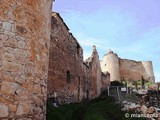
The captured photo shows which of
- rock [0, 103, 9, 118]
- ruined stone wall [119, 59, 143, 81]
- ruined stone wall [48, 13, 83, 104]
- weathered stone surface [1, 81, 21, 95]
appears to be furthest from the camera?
ruined stone wall [119, 59, 143, 81]

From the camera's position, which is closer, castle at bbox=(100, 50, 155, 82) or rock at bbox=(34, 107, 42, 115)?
rock at bbox=(34, 107, 42, 115)

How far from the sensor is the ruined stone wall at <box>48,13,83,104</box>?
37.2ft

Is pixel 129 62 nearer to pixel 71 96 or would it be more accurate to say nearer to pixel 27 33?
pixel 71 96

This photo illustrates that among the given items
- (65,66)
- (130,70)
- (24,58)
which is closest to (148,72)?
(130,70)

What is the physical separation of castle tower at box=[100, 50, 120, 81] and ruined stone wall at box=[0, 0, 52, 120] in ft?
104

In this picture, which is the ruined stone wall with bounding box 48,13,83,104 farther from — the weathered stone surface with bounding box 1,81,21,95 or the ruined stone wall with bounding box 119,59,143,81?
the ruined stone wall with bounding box 119,59,143,81

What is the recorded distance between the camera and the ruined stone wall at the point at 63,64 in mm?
11328

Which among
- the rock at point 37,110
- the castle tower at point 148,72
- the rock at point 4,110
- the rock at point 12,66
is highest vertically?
the castle tower at point 148,72

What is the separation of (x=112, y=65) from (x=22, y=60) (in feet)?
107

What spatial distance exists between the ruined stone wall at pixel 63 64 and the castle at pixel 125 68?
20.7 metres

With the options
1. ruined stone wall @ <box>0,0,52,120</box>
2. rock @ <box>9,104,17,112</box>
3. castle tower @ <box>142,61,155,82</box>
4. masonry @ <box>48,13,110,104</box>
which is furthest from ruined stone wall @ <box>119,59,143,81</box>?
rock @ <box>9,104,17,112</box>

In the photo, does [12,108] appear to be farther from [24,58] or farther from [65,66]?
[65,66]

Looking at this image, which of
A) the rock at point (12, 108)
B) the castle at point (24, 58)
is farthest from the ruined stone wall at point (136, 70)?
the rock at point (12, 108)

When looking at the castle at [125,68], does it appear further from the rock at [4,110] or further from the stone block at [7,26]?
the rock at [4,110]
